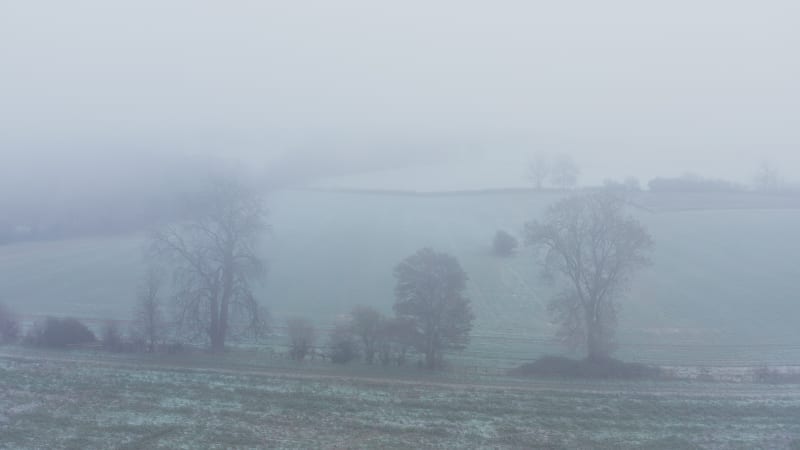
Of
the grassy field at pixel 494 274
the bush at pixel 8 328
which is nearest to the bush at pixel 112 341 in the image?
the bush at pixel 8 328

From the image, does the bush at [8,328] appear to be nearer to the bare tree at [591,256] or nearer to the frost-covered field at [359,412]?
the frost-covered field at [359,412]

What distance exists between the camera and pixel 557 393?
20250 mm

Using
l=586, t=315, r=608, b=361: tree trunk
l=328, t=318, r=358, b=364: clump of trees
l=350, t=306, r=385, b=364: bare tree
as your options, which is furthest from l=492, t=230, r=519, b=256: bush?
l=328, t=318, r=358, b=364: clump of trees

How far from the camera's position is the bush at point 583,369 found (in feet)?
74.0

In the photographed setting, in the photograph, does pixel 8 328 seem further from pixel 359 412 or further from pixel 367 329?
pixel 359 412

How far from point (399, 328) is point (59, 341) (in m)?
11.3

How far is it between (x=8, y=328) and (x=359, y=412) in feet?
46.3

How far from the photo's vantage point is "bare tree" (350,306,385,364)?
2353 cm

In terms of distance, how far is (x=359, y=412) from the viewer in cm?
1792

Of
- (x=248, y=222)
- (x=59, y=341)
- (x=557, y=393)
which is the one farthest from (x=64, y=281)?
(x=557, y=393)

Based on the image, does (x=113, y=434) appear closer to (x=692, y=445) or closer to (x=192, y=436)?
(x=192, y=436)

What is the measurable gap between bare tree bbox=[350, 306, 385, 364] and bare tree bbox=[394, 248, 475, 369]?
35.0 inches

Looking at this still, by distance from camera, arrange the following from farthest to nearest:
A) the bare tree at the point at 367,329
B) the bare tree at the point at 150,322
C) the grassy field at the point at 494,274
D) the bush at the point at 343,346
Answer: the grassy field at the point at 494,274 < the bare tree at the point at 150,322 < the bare tree at the point at 367,329 < the bush at the point at 343,346

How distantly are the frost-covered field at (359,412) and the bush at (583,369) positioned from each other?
0.99m
